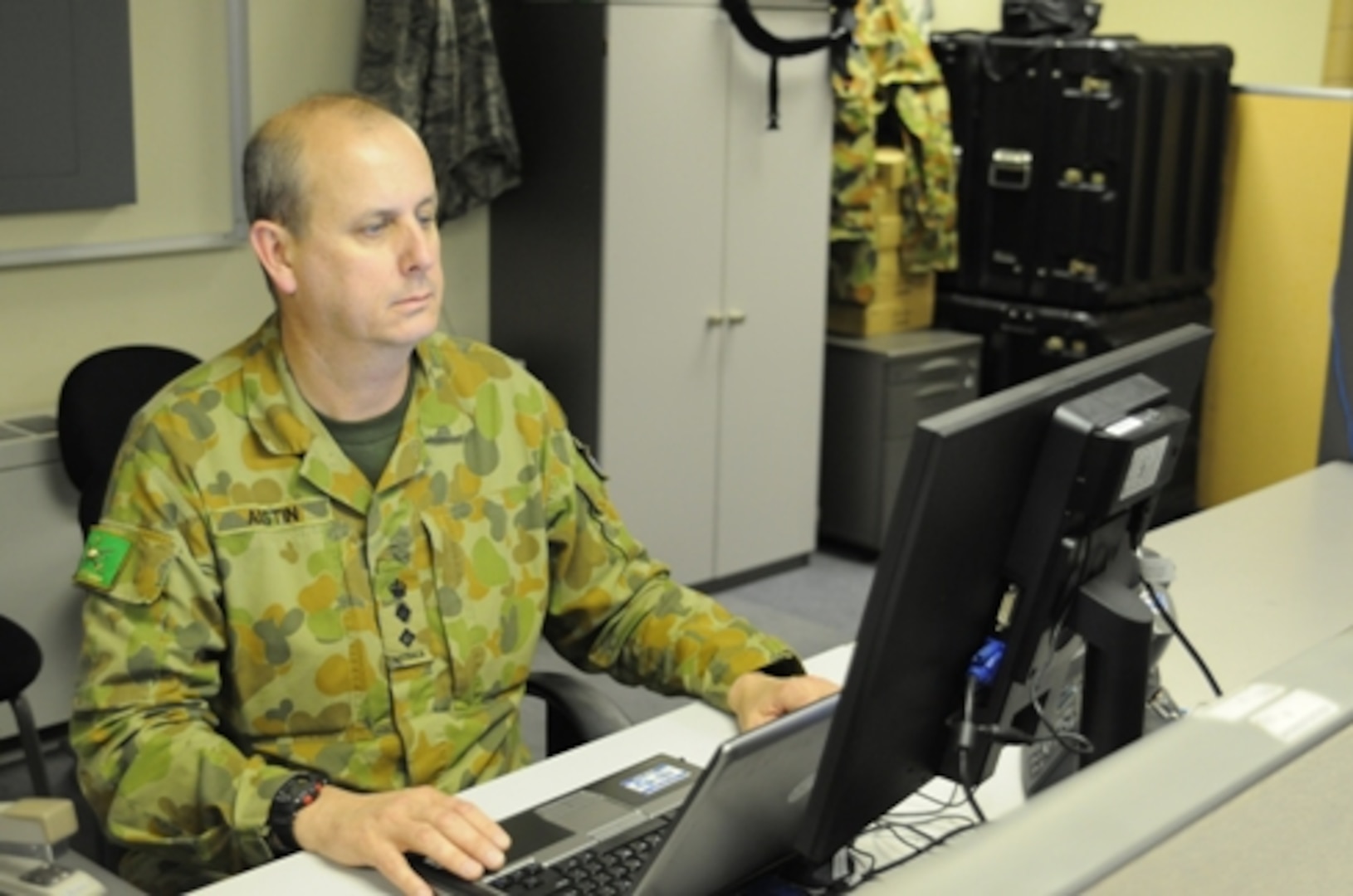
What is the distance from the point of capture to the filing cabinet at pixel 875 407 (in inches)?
192

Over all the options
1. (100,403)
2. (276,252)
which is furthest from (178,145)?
(276,252)

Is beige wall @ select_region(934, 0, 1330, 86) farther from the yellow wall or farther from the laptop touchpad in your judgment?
the laptop touchpad

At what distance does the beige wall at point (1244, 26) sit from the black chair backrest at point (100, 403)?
10.2ft

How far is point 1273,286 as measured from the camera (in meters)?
5.14

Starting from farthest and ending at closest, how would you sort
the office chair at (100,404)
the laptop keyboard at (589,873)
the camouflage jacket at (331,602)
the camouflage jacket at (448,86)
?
the camouflage jacket at (448,86) → the office chair at (100,404) → the camouflage jacket at (331,602) → the laptop keyboard at (589,873)

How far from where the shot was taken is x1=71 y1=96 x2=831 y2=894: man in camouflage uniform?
5.77 ft

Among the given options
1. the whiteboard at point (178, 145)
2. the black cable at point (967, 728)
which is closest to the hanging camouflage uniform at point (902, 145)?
the whiteboard at point (178, 145)

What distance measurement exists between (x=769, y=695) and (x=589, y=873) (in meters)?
0.41


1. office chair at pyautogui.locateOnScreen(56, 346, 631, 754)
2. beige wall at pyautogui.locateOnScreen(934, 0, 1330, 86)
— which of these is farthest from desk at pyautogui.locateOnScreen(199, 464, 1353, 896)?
beige wall at pyautogui.locateOnScreen(934, 0, 1330, 86)

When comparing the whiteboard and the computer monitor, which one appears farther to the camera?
the whiteboard

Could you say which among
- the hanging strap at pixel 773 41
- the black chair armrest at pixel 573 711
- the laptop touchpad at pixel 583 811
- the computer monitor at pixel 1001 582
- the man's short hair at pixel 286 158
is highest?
the hanging strap at pixel 773 41

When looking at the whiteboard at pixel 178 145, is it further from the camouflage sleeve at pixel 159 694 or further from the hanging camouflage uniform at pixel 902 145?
the camouflage sleeve at pixel 159 694

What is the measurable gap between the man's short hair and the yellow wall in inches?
146

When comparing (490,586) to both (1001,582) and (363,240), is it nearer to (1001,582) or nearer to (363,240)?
(363,240)
